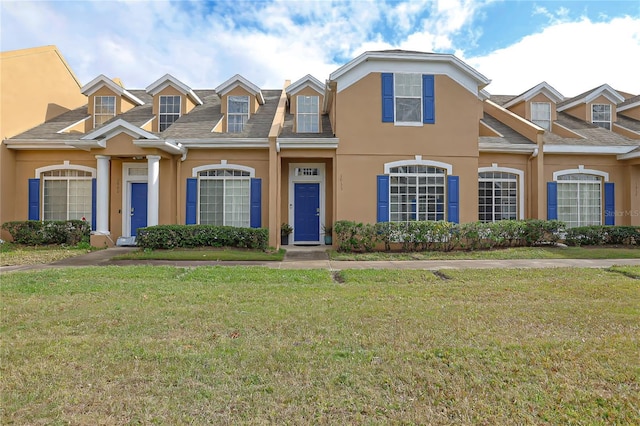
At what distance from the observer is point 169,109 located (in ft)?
49.9

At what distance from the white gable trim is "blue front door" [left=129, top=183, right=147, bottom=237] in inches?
84.3

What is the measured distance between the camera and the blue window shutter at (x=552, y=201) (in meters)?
13.8

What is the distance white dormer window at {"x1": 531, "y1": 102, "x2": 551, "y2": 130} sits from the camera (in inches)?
620

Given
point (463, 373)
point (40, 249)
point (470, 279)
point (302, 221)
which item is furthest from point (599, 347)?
point (40, 249)

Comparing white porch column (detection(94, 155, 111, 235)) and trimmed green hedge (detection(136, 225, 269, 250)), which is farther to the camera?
white porch column (detection(94, 155, 111, 235))

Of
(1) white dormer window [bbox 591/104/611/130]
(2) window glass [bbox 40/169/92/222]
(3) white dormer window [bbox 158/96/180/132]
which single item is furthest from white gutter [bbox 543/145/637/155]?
(2) window glass [bbox 40/169/92/222]

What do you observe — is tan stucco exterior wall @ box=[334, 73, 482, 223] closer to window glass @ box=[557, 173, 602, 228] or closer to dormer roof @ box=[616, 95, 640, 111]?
window glass @ box=[557, 173, 602, 228]

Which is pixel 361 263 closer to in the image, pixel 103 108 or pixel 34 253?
pixel 34 253

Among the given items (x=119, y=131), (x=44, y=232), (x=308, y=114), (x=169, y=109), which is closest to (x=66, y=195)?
(x=44, y=232)

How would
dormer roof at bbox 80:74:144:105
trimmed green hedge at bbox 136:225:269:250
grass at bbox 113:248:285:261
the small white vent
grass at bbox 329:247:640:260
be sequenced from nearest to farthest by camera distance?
grass at bbox 113:248:285:261, grass at bbox 329:247:640:260, trimmed green hedge at bbox 136:225:269:250, the small white vent, dormer roof at bbox 80:74:144:105

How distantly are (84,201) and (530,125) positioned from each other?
17006mm

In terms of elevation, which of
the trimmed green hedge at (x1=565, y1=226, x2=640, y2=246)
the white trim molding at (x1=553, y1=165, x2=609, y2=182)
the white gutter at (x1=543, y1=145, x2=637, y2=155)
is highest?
the white gutter at (x1=543, y1=145, x2=637, y2=155)

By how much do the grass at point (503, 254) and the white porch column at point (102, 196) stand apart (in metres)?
7.80

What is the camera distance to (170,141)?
40.3 feet
